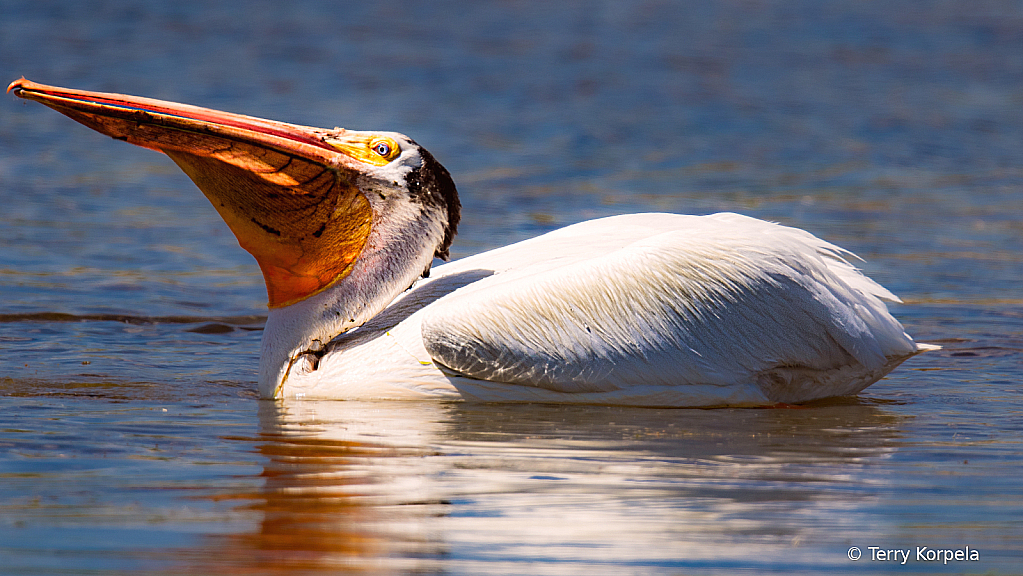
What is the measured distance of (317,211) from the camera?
14.4 ft

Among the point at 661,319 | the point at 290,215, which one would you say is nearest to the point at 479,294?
the point at 661,319

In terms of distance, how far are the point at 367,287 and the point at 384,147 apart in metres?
0.50

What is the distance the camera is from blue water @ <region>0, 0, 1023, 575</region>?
2717 millimetres

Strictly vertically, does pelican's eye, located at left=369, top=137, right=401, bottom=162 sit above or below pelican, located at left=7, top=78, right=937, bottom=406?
above

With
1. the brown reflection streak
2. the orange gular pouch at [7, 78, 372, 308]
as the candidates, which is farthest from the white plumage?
the brown reflection streak

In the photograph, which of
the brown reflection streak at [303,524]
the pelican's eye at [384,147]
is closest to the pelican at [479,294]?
the pelican's eye at [384,147]

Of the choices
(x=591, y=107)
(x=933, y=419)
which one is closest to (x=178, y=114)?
(x=933, y=419)

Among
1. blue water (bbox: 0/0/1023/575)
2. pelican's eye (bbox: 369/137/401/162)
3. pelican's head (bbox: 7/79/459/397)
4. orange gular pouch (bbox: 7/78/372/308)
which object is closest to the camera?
blue water (bbox: 0/0/1023/575)

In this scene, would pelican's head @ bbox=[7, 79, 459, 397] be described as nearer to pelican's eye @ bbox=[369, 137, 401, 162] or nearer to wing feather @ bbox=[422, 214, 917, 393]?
pelican's eye @ bbox=[369, 137, 401, 162]

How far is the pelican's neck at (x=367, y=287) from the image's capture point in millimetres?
4461

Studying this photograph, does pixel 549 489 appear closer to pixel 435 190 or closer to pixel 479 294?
pixel 479 294

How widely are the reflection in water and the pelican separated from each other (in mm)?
129

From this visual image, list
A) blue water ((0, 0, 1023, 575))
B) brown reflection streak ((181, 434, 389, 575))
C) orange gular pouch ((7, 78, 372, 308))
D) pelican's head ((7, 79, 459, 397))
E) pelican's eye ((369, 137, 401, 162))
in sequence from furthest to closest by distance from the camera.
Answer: pelican's eye ((369, 137, 401, 162))
pelican's head ((7, 79, 459, 397))
orange gular pouch ((7, 78, 372, 308))
blue water ((0, 0, 1023, 575))
brown reflection streak ((181, 434, 389, 575))

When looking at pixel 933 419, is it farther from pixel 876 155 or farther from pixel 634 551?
pixel 876 155
